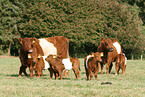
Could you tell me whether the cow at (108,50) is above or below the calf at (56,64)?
above

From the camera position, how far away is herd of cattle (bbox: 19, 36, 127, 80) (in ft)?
52.5

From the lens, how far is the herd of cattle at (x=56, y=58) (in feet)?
52.5

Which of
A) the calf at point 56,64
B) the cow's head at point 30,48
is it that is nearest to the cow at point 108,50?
the cow's head at point 30,48

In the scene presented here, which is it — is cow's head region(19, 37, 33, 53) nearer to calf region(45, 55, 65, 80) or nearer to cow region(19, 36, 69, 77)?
cow region(19, 36, 69, 77)

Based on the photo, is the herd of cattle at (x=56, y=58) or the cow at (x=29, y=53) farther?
the cow at (x=29, y=53)

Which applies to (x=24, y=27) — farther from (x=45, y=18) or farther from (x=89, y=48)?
(x=89, y=48)

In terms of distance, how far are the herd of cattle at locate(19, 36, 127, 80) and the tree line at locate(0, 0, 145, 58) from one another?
34946 mm

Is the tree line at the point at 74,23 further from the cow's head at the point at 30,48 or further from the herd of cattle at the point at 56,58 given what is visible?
the cow's head at the point at 30,48

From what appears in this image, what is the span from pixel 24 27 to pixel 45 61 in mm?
41063

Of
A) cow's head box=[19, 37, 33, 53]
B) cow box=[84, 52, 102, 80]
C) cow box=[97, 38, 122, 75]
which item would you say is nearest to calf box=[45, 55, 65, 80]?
cow box=[84, 52, 102, 80]

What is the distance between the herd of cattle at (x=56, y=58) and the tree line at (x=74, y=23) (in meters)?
34.9

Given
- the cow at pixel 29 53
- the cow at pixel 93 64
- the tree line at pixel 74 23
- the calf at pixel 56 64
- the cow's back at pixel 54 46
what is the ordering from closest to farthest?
the cow at pixel 93 64 < the calf at pixel 56 64 < the cow at pixel 29 53 < the cow's back at pixel 54 46 < the tree line at pixel 74 23

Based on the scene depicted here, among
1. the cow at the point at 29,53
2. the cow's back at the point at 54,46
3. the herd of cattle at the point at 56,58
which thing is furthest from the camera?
the cow's back at the point at 54,46

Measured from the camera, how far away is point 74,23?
59.8 m
